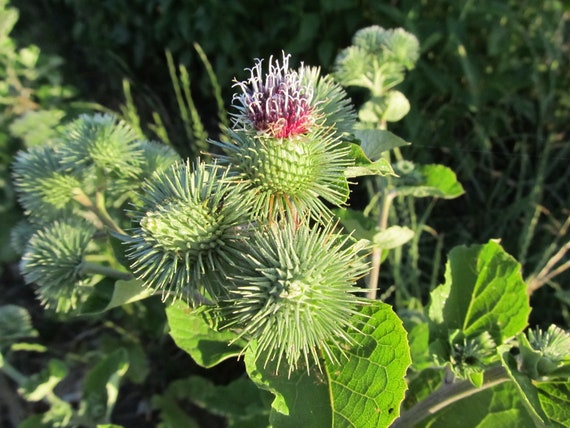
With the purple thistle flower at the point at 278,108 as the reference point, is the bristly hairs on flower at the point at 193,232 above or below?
below

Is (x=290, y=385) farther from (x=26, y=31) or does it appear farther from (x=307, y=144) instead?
(x=26, y=31)

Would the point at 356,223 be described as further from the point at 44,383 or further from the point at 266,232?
the point at 44,383

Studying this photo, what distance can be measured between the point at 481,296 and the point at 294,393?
65 centimetres

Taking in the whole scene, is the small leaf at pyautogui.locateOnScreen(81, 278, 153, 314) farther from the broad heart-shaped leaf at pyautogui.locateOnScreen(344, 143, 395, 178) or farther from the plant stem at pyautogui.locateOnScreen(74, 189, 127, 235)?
the broad heart-shaped leaf at pyautogui.locateOnScreen(344, 143, 395, 178)

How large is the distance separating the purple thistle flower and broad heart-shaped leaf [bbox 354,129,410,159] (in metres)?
0.23

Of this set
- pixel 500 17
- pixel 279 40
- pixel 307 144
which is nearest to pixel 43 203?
pixel 307 144

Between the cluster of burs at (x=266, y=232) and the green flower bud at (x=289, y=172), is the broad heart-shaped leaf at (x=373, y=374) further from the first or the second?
the green flower bud at (x=289, y=172)

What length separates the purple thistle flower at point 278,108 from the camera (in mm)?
1166

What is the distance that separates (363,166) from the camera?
120 cm

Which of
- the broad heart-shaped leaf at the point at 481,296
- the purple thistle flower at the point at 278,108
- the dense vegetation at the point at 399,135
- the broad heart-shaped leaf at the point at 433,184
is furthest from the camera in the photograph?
the dense vegetation at the point at 399,135

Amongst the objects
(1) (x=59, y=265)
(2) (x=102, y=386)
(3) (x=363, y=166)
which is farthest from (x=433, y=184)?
(2) (x=102, y=386)

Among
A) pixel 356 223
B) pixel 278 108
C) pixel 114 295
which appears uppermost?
pixel 278 108

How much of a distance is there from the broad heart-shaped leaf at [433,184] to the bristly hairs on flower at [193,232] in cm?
64

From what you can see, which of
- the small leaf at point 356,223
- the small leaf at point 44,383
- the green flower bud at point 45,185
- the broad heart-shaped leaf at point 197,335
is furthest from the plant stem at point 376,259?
the small leaf at point 44,383
